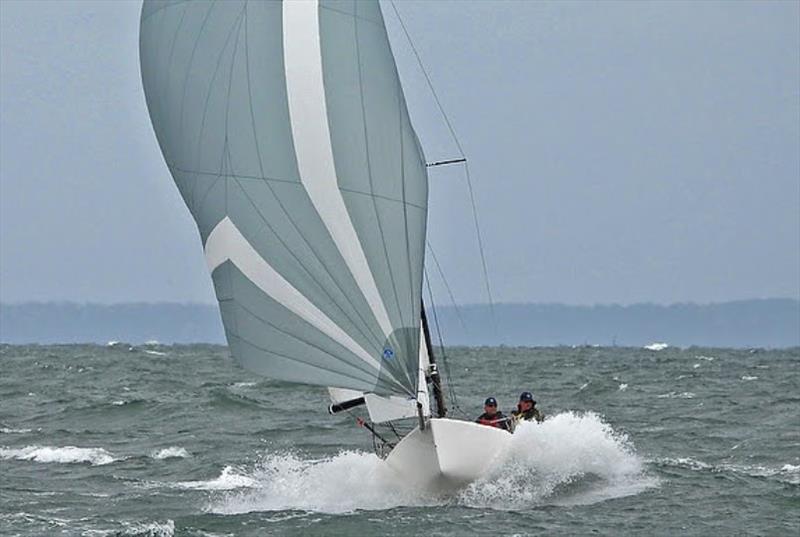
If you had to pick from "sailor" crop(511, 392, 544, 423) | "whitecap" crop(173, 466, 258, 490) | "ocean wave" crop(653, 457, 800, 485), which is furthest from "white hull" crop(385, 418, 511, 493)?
"ocean wave" crop(653, 457, 800, 485)

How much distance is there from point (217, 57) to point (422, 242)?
11.3 ft

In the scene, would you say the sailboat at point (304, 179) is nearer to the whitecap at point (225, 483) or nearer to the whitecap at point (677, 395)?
the whitecap at point (225, 483)

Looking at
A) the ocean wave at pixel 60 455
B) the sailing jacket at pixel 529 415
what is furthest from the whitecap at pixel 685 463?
the ocean wave at pixel 60 455

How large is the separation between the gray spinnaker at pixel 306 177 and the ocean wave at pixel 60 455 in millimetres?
10456

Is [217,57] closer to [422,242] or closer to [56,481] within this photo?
[422,242]

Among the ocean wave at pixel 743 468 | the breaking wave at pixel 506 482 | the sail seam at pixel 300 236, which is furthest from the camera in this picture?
the ocean wave at pixel 743 468

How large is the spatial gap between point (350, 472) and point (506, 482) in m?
2.88

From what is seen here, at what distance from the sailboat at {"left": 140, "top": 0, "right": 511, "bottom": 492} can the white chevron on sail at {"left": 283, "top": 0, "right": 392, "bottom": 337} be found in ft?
0.06

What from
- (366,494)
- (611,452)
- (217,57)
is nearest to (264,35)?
(217,57)

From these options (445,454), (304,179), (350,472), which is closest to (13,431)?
(350,472)

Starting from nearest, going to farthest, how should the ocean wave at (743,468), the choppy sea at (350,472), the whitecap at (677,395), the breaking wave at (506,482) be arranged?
1. the choppy sea at (350,472)
2. the breaking wave at (506,482)
3. the ocean wave at (743,468)
4. the whitecap at (677,395)

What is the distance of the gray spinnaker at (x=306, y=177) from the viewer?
19672 mm

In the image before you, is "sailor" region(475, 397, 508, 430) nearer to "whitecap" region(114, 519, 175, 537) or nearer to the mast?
the mast

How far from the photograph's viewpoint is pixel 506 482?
21641 mm
